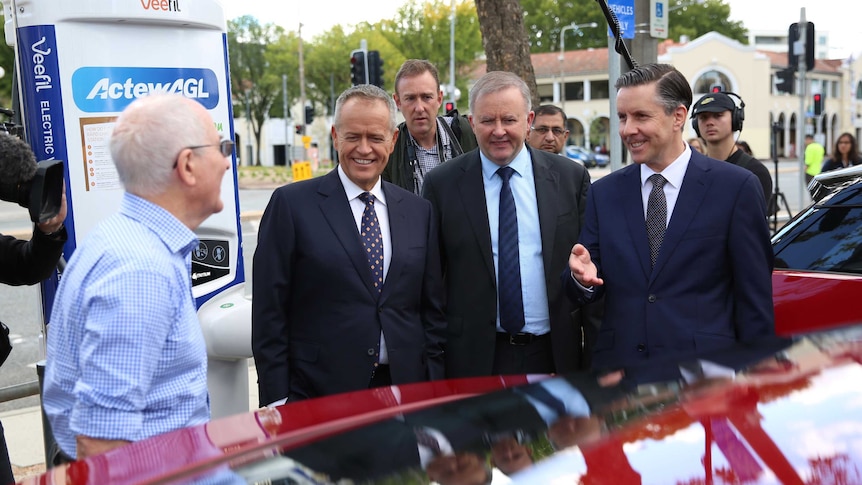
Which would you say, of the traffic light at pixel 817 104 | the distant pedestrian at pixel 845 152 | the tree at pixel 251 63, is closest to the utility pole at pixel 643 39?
the distant pedestrian at pixel 845 152

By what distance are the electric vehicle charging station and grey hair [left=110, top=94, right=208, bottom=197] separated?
2069 millimetres

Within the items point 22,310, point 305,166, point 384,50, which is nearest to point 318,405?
point 22,310

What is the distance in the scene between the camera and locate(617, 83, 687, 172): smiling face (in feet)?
10.5

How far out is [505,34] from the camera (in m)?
8.59

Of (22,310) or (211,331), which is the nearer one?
(211,331)

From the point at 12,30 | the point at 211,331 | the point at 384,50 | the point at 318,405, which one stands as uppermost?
the point at 384,50

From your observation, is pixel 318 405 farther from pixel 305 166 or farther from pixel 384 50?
pixel 384 50

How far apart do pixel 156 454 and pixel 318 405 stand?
1.64 feet

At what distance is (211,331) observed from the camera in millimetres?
4250

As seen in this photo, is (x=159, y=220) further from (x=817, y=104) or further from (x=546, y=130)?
(x=817, y=104)

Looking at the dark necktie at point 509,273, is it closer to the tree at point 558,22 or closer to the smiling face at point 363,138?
the smiling face at point 363,138

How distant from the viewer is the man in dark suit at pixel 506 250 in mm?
3592

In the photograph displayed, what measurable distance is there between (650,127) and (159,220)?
1.87 m

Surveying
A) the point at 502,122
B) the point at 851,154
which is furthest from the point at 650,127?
the point at 851,154
